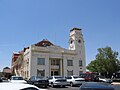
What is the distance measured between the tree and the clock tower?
3876mm

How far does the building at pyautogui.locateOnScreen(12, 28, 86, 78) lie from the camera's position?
5486 cm

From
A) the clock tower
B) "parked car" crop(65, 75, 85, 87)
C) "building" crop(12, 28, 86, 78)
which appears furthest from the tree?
"parked car" crop(65, 75, 85, 87)

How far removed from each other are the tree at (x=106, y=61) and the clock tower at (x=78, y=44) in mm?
3876

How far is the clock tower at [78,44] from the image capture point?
62188mm

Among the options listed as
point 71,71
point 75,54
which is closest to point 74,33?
point 75,54

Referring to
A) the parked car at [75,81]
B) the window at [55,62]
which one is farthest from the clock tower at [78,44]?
the parked car at [75,81]

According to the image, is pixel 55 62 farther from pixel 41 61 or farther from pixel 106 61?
pixel 106 61

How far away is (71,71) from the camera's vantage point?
59250 millimetres

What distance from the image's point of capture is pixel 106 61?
57.5m

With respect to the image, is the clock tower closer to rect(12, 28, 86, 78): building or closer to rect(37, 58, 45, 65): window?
rect(12, 28, 86, 78): building

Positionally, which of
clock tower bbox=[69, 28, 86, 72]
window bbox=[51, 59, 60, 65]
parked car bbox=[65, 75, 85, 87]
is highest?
clock tower bbox=[69, 28, 86, 72]

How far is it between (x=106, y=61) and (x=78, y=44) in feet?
34.1

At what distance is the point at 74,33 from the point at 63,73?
13.2 metres

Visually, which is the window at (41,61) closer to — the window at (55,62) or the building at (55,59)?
the building at (55,59)
